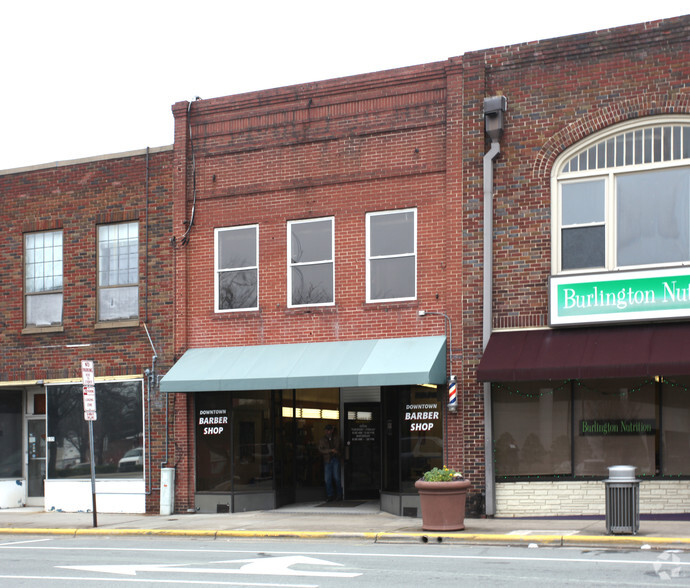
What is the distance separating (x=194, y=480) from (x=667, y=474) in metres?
9.30

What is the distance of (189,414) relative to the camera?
20.6 m

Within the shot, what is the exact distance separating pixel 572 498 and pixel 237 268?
813cm

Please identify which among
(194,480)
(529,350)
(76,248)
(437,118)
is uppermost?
(437,118)

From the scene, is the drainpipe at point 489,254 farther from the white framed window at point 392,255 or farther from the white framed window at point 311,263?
the white framed window at point 311,263

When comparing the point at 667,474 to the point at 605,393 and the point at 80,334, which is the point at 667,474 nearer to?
the point at 605,393

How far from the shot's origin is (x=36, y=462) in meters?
23.3

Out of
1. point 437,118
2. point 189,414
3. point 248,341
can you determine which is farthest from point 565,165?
point 189,414

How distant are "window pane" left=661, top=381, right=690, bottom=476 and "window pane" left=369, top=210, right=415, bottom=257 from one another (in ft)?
17.8

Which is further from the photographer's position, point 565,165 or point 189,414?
point 189,414

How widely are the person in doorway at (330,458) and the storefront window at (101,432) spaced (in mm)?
3862

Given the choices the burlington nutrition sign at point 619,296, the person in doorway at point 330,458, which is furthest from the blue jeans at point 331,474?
the burlington nutrition sign at point 619,296

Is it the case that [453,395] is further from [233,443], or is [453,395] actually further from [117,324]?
[117,324]

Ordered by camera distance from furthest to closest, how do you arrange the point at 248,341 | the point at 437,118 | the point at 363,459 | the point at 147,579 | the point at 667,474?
the point at 363,459 < the point at 248,341 < the point at 437,118 < the point at 667,474 < the point at 147,579

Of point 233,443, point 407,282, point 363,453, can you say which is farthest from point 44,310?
point 407,282
